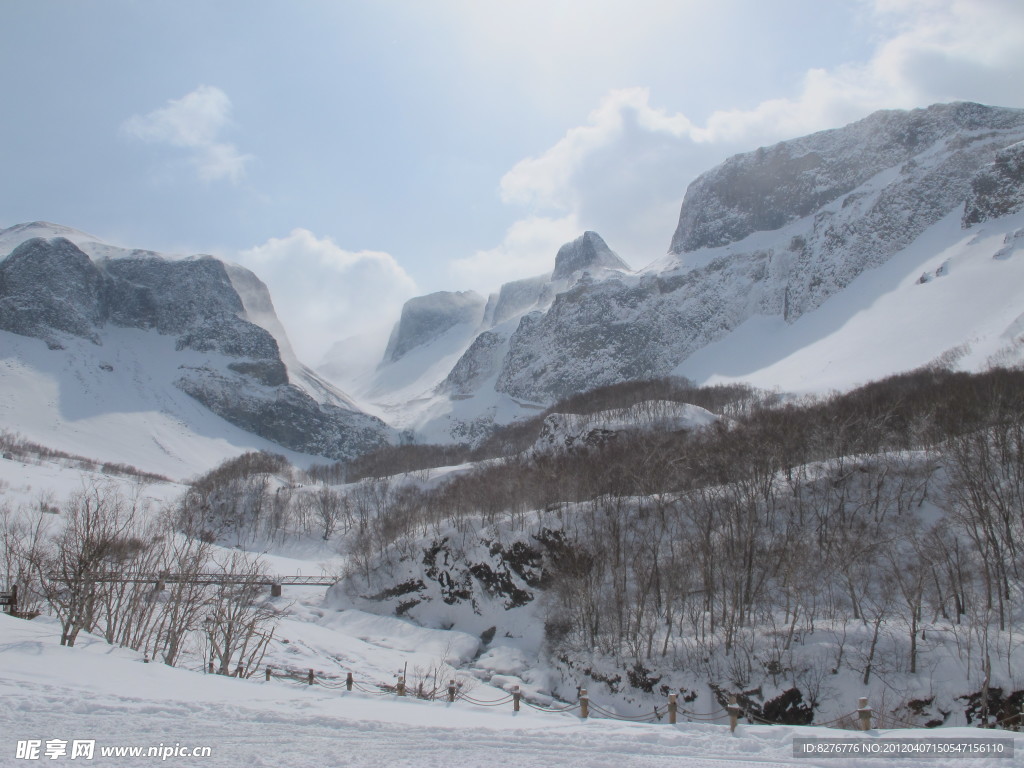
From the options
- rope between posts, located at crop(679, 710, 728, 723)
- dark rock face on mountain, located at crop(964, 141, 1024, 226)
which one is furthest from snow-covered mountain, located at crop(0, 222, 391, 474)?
dark rock face on mountain, located at crop(964, 141, 1024, 226)

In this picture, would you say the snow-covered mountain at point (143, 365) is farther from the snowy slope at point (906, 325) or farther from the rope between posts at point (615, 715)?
the rope between posts at point (615, 715)

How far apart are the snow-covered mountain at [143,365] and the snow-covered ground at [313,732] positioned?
11598cm

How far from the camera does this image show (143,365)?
510 feet

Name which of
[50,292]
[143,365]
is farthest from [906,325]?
[50,292]

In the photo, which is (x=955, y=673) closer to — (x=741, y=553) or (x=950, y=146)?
(x=741, y=553)

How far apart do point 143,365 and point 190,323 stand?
21.7m

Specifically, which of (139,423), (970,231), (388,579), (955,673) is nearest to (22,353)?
(139,423)

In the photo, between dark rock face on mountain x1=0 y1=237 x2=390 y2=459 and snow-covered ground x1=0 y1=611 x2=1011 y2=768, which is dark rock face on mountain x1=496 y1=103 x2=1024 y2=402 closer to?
dark rock face on mountain x1=0 y1=237 x2=390 y2=459

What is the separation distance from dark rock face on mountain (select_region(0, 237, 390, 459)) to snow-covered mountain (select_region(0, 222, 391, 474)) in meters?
0.30

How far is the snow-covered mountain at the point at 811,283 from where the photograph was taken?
9669 centimetres

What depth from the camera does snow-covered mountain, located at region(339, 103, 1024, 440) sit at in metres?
96.7

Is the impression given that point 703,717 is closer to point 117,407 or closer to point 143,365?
point 117,407

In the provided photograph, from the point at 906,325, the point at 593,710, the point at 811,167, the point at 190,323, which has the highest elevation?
the point at 811,167

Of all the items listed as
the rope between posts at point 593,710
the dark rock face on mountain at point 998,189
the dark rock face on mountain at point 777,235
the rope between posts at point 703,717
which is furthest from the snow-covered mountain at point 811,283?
the rope between posts at point 703,717
